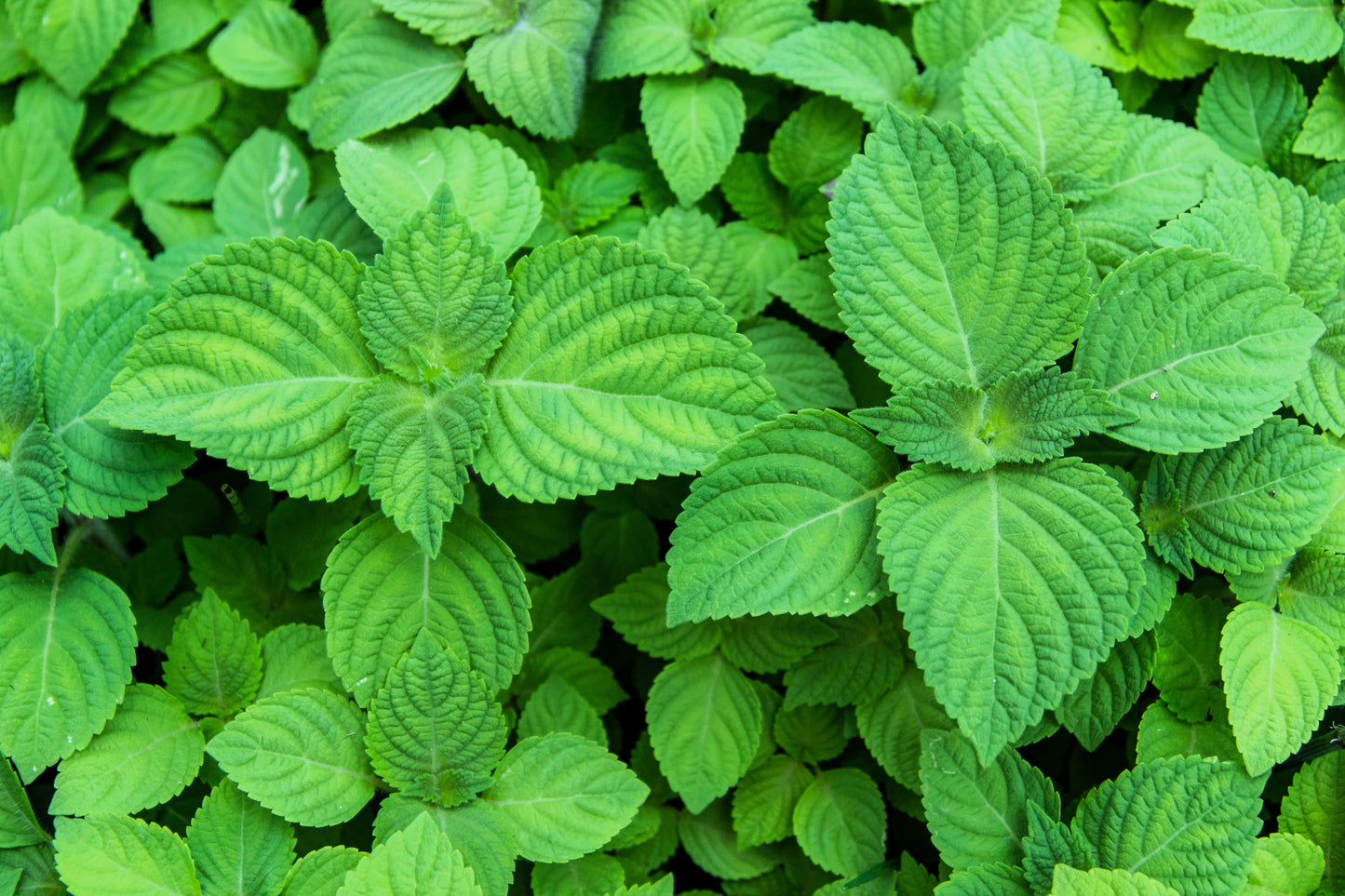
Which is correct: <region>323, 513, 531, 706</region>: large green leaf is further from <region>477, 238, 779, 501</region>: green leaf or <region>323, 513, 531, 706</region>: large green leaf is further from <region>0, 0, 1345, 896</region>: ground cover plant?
<region>477, 238, 779, 501</region>: green leaf

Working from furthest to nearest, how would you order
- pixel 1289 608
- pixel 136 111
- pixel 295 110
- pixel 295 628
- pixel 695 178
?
pixel 136 111 → pixel 295 110 → pixel 695 178 → pixel 295 628 → pixel 1289 608

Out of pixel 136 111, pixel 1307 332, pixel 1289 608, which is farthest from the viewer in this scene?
pixel 136 111

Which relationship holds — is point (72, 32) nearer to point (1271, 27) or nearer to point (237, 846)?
point (237, 846)

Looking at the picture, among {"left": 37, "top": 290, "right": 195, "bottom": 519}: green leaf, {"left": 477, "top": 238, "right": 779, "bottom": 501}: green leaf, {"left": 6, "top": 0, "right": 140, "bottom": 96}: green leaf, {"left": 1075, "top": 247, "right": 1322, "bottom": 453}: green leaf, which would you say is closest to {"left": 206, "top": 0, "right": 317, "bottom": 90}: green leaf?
{"left": 6, "top": 0, "right": 140, "bottom": 96}: green leaf

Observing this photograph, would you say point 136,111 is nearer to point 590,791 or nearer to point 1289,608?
point 590,791

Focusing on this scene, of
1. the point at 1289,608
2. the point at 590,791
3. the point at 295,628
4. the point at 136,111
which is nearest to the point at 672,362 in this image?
the point at 590,791
